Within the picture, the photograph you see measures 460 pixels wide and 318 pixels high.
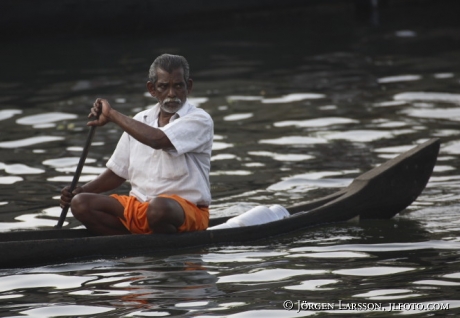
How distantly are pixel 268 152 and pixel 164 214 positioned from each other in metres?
3.77

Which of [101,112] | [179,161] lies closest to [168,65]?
[101,112]

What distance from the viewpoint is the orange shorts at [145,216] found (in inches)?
248

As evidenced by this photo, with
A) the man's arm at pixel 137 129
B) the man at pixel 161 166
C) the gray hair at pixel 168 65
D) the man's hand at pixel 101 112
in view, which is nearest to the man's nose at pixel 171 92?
the man at pixel 161 166

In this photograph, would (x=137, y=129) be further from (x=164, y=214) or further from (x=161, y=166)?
(x=164, y=214)

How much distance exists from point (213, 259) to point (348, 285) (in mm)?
1068

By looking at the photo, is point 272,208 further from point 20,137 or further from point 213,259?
point 20,137

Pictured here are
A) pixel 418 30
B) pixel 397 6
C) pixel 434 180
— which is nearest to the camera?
pixel 434 180

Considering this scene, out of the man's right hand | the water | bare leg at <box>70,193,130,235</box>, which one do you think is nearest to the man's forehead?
bare leg at <box>70,193,130,235</box>

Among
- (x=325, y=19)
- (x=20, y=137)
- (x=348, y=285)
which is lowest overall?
(x=348, y=285)

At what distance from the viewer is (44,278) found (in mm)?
5824

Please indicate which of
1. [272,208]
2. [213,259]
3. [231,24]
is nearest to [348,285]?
[213,259]

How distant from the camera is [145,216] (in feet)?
20.7

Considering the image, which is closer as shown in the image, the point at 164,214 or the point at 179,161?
the point at 164,214

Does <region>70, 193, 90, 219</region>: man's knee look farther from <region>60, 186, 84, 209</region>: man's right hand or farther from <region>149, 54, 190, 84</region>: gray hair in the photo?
<region>149, 54, 190, 84</region>: gray hair
